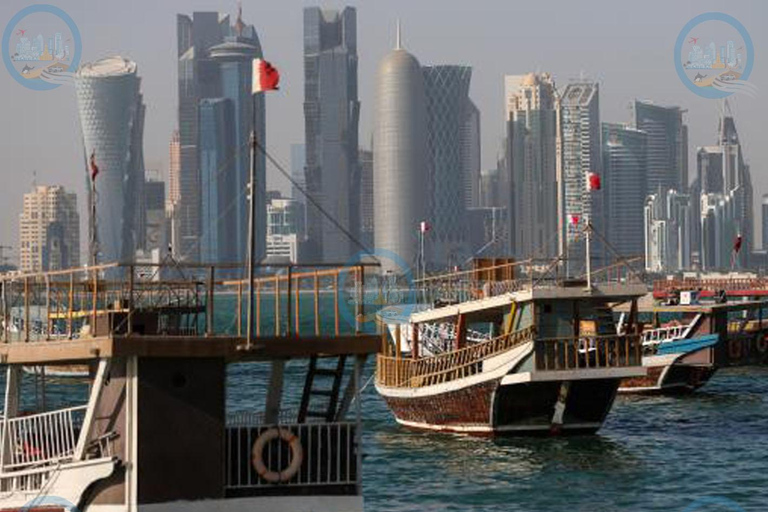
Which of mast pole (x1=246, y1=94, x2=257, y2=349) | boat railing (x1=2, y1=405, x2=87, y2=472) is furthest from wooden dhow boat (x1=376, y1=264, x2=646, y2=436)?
mast pole (x1=246, y1=94, x2=257, y2=349)

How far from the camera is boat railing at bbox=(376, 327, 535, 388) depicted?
46.6 meters

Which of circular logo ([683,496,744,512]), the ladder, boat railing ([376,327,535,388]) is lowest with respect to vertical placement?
circular logo ([683,496,744,512])

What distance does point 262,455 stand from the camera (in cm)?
2662

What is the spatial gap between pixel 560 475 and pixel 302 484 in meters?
Answer: 15.8

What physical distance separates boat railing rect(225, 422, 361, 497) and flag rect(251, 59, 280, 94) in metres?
5.15

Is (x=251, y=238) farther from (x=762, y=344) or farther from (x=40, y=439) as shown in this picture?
(x=762, y=344)

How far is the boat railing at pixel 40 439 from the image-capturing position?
2717 cm

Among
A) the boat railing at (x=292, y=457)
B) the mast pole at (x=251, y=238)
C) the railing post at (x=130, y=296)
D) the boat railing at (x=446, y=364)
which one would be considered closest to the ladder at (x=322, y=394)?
the boat railing at (x=292, y=457)

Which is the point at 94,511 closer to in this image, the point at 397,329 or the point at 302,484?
the point at 302,484

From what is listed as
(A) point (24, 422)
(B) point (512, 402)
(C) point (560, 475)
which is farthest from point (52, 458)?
(B) point (512, 402)

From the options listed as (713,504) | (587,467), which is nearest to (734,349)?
(587,467)

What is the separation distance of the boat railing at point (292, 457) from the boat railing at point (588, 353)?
749 inches

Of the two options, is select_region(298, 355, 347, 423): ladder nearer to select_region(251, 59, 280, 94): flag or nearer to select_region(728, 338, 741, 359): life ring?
select_region(251, 59, 280, 94): flag

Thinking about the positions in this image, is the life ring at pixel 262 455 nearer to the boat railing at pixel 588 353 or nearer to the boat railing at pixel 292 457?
the boat railing at pixel 292 457
